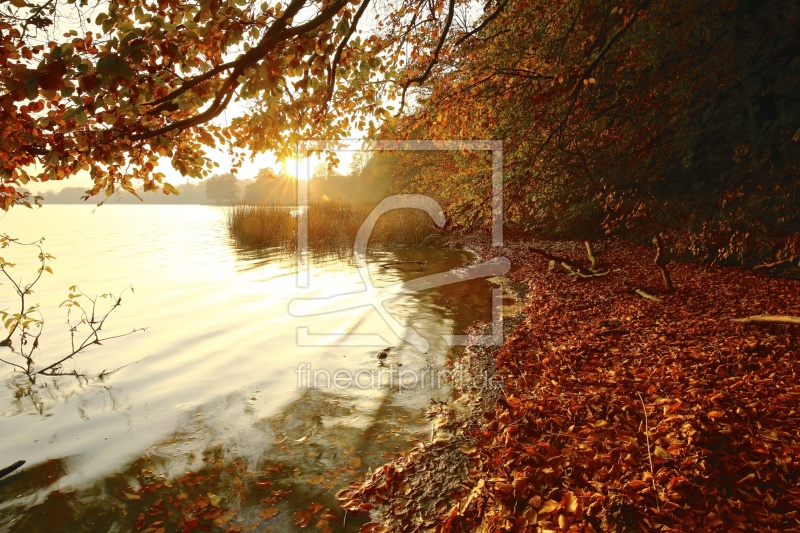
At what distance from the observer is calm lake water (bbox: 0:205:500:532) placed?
408 cm

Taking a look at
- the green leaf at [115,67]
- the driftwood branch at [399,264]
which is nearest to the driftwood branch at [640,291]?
the driftwood branch at [399,264]

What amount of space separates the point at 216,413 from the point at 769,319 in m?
8.27

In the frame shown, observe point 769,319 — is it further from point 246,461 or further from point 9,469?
point 9,469

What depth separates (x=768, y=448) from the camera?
347cm

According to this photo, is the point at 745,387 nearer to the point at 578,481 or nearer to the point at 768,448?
the point at 768,448

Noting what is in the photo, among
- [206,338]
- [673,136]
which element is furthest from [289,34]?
[673,136]

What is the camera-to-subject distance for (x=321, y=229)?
23.1 m

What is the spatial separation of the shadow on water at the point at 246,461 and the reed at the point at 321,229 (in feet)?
50.2

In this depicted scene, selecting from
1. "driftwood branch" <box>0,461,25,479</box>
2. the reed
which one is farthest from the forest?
the reed

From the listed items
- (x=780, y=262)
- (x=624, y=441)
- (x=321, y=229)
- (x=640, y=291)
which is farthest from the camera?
(x=321, y=229)

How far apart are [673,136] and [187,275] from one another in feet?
56.8

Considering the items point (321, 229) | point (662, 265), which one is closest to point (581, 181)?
point (662, 265)

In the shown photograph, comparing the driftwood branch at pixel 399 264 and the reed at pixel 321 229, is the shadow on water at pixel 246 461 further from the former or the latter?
the reed at pixel 321 229

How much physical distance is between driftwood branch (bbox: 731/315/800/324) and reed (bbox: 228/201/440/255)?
1727 centimetres
